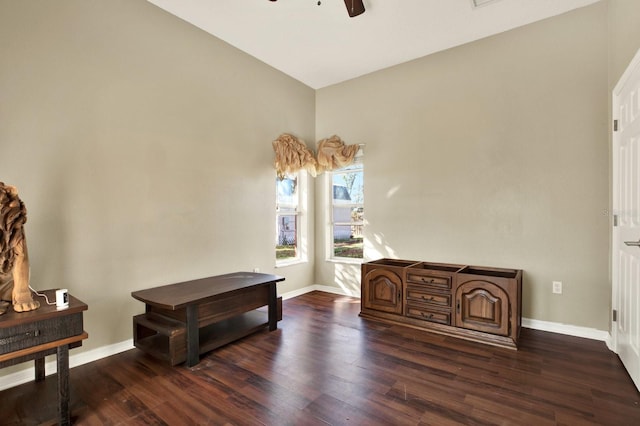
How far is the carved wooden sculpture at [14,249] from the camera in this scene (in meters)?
1.72

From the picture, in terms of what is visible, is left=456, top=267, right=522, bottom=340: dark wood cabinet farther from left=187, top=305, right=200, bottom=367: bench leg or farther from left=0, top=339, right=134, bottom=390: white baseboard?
left=0, top=339, right=134, bottom=390: white baseboard

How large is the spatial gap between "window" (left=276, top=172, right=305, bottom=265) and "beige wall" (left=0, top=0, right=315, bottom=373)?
559 millimetres

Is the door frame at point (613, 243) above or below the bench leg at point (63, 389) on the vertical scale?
above

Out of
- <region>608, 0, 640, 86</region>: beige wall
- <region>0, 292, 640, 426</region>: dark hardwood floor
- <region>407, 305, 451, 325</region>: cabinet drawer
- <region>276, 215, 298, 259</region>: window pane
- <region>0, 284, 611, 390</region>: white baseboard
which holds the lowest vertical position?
<region>0, 292, 640, 426</region>: dark hardwood floor

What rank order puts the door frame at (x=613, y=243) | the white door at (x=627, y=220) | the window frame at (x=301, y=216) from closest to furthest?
the white door at (x=627, y=220)
the door frame at (x=613, y=243)
the window frame at (x=301, y=216)

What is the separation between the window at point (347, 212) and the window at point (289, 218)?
46cm

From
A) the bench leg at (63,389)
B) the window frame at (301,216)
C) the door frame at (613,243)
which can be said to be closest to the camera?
the bench leg at (63,389)

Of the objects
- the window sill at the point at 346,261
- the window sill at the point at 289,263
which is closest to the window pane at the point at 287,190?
the window sill at the point at 289,263

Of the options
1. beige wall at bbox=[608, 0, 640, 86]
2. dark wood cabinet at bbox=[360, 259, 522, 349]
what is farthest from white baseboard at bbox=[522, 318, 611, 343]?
beige wall at bbox=[608, 0, 640, 86]

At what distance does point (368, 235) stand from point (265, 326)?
187 centimetres

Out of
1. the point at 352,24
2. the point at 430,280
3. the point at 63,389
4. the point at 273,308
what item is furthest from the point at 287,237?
the point at 63,389

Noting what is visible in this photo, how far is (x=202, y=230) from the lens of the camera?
132 inches

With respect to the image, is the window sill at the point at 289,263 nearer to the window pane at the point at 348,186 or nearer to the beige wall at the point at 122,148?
the beige wall at the point at 122,148

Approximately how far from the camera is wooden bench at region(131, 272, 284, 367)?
8.11 feet
